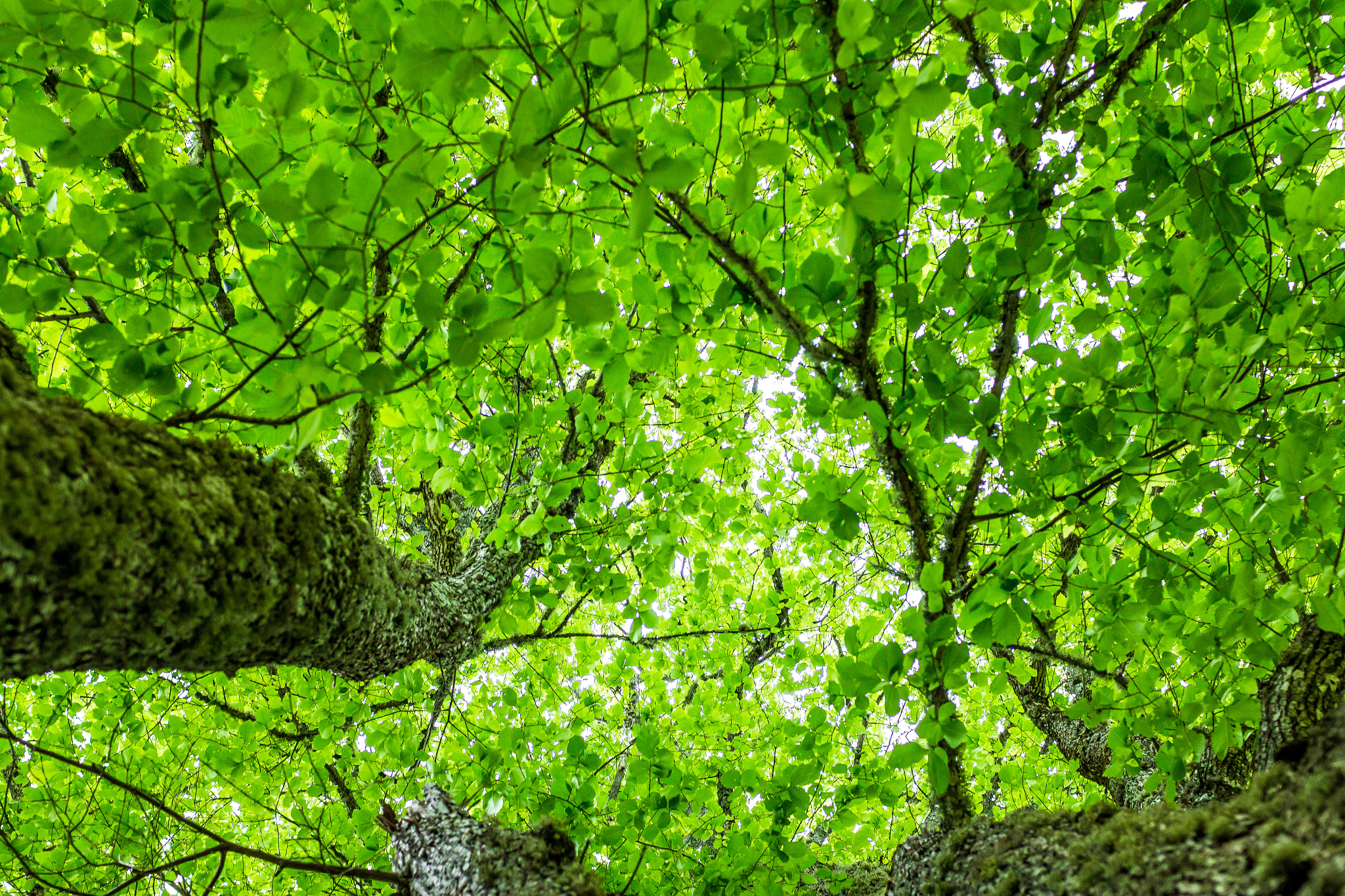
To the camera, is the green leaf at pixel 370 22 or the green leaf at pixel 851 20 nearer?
the green leaf at pixel 851 20

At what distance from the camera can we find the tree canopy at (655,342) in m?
1.16

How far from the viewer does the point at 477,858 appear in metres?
1.88

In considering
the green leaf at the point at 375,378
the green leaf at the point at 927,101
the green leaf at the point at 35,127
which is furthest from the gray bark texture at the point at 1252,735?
the green leaf at the point at 35,127

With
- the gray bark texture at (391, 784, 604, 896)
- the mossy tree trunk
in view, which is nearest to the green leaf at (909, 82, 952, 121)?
the mossy tree trunk

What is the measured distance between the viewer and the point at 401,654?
2.44m

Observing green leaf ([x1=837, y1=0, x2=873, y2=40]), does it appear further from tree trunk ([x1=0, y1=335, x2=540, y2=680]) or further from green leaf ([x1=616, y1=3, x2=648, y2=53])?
tree trunk ([x1=0, y1=335, x2=540, y2=680])

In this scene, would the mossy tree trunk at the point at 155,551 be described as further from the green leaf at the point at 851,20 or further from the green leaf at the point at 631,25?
the green leaf at the point at 851,20

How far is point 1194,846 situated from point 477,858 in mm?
1690

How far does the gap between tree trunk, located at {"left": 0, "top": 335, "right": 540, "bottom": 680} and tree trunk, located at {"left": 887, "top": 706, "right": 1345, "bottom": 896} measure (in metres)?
1.66

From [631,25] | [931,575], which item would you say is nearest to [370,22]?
[631,25]

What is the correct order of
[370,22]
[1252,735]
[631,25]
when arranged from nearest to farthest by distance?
[631,25]
[370,22]
[1252,735]

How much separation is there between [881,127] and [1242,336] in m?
1.08

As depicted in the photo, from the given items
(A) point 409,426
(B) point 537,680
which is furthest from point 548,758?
(A) point 409,426

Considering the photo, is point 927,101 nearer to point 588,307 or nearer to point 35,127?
point 588,307
